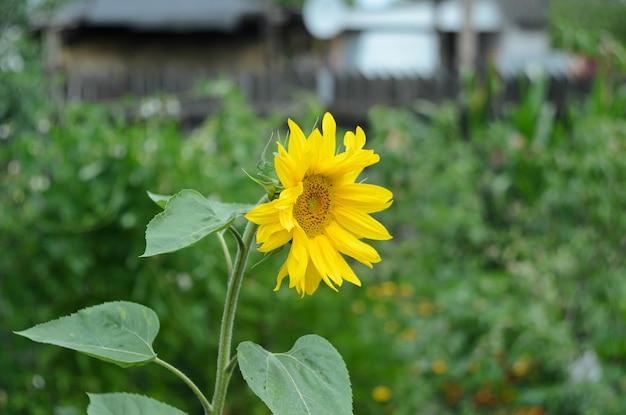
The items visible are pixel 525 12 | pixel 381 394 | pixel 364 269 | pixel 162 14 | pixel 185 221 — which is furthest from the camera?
pixel 525 12

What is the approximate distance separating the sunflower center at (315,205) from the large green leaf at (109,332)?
16 centimetres

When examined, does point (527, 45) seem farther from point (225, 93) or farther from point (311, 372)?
point (311, 372)

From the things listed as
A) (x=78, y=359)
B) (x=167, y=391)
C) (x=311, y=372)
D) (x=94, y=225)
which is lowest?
(x=167, y=391)

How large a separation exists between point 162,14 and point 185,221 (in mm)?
12999

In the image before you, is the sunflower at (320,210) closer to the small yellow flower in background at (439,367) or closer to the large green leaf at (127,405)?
the large green leaf at (127,405)

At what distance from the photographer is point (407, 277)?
12.7 ft

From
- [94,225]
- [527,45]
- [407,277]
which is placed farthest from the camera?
[527,45]

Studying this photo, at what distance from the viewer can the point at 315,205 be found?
0.83 metres

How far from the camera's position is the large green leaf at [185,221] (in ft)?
2.27

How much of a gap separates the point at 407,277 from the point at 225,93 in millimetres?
1071

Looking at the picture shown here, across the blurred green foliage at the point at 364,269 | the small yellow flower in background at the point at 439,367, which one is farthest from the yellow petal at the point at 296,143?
the small yellow flower in background at the point at 439,367

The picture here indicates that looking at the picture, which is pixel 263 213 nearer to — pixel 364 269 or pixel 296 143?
pixel 296 143

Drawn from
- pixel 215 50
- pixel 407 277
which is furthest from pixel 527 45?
pixel 407 277

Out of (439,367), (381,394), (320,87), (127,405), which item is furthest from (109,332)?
(320,87)
